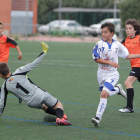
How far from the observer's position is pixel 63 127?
18.6 ft

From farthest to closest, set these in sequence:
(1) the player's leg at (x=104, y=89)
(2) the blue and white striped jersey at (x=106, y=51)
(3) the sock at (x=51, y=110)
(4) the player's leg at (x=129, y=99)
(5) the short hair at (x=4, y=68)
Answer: (4) the player's leg at (x=129, y=99)
(3) the sock at (x=51, y=110)
(2) the blue and white striped jersey at (x=106, y=51)
(1) the player's leg at (x=104, y=89)
(5) the short hair at (x=4, y=68)

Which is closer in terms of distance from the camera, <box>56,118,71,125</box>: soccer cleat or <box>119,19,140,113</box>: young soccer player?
<box>56,118,71,125</box>: soccer cleat

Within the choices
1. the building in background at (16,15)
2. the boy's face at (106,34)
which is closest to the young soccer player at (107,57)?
the boy's face at (106,34)

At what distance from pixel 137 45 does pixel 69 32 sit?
3139cm

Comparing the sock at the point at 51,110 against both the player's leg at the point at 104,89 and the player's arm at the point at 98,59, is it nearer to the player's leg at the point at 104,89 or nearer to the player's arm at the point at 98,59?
the player's leg at the point at 104,89

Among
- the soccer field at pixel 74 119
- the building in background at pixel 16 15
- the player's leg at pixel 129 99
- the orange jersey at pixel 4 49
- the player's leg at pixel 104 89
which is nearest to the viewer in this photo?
the soccer field at pixel 74 119

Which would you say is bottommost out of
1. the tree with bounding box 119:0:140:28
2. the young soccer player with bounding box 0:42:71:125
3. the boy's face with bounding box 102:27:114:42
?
the young soccer player with bounding box 0:42:71:125

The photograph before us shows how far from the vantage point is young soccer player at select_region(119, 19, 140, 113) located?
678 cm

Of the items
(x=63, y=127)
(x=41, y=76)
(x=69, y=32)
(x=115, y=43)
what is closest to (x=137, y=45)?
(x=115, y=43)

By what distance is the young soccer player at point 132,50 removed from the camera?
6.78m

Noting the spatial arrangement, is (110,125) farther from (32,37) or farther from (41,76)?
(32,37)

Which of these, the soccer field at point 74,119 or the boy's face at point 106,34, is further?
the boy's face at point 106,34

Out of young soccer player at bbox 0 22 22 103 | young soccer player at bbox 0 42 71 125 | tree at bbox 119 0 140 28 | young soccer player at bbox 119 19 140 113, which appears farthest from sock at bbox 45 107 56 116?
tree at bbox 119 0 140 28

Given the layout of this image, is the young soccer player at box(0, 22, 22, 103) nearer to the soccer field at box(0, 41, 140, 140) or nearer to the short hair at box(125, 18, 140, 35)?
the soccer field at box(0, 41, 140, 140)
